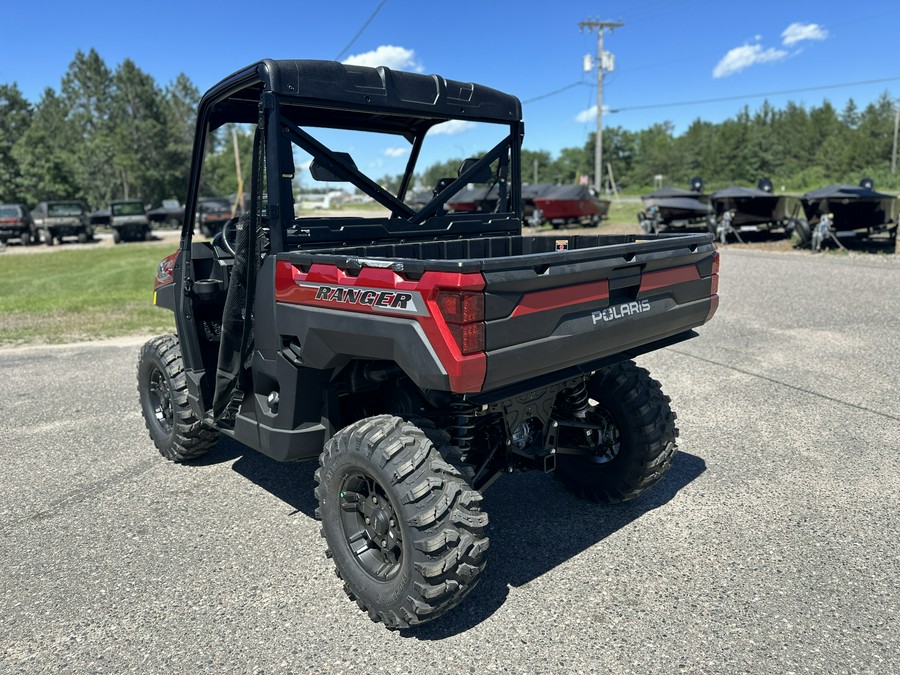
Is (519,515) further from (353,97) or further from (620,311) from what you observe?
(353,97)

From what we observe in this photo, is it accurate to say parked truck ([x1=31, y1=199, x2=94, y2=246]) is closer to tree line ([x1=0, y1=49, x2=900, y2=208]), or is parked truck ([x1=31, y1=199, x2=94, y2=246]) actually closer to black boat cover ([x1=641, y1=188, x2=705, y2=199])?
tree line ([x1=0, y1=49, x2=900, y2=208])

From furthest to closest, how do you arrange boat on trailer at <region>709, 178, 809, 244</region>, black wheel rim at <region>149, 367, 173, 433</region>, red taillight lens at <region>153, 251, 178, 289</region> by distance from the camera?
1. boat on trailer at <region>709, 178, 809, 244</region>
2. black wheel rim at <region>149, 367, 173, 433</region>
3. red taillight lens at <region>153, 251, 178, 289</region>

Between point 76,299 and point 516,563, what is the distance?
38.4ft

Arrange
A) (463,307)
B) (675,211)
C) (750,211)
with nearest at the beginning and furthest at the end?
1. (463,307)
2. (750,211)
3. (675,211)

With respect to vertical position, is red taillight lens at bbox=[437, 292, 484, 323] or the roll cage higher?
the roll cage

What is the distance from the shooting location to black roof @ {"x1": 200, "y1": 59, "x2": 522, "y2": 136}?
10.1ft

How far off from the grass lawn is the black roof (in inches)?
260

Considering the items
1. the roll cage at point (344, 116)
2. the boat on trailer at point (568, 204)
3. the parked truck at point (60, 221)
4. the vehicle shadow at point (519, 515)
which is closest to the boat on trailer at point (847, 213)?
the boat on trailer at point (568, 204)

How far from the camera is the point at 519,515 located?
3857 millimetres

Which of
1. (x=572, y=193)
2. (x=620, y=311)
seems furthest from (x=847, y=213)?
(x=620, y=311)

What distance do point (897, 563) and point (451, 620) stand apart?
219 cm

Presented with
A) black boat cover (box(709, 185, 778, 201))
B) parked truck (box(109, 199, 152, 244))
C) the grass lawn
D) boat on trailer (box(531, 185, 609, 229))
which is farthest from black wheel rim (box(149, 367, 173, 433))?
parked truck (box(109, 199, 152, 244))

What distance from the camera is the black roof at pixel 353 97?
3.09 meters

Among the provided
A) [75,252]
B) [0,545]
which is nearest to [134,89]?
[75,252]
